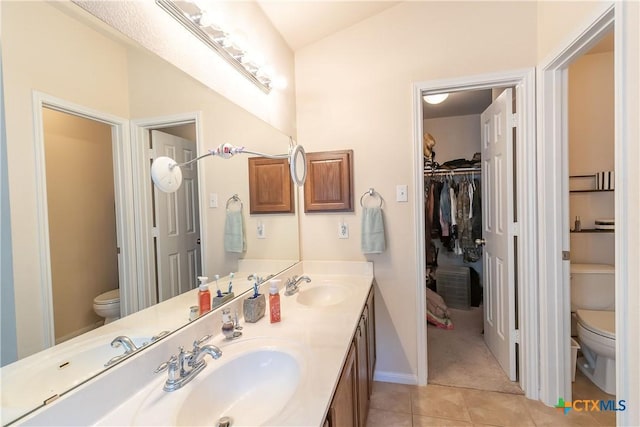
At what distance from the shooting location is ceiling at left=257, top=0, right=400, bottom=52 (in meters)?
1.68

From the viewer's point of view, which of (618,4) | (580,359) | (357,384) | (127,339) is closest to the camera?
(127,339)

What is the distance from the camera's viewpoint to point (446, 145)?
12.3ft

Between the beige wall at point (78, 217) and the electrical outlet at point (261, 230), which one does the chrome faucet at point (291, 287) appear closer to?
the electrical outlet at point (261, 230)

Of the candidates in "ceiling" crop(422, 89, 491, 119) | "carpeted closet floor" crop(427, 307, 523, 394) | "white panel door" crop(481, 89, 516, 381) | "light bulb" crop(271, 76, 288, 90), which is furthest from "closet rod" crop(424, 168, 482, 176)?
"light bulb" crop(271, 76, 288, 90)

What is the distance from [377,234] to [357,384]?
0.93 meters

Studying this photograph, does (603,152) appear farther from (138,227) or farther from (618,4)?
(138,227)

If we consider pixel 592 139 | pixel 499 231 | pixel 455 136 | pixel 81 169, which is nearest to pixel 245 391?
pixel 81 169

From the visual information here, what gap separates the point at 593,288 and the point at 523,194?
3.32 ft

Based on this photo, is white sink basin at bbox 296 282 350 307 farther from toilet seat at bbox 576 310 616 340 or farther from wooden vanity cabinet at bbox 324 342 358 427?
toilet seat at bbox 576 310 616 340

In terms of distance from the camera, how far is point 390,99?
194 centimetres

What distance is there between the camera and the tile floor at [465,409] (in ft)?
5.35

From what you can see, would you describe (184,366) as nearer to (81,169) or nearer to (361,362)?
(81,169)

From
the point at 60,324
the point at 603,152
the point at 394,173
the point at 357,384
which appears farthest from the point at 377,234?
the point at 603,152

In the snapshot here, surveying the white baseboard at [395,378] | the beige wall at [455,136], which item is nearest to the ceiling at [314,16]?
the beige wall at [455,136]
